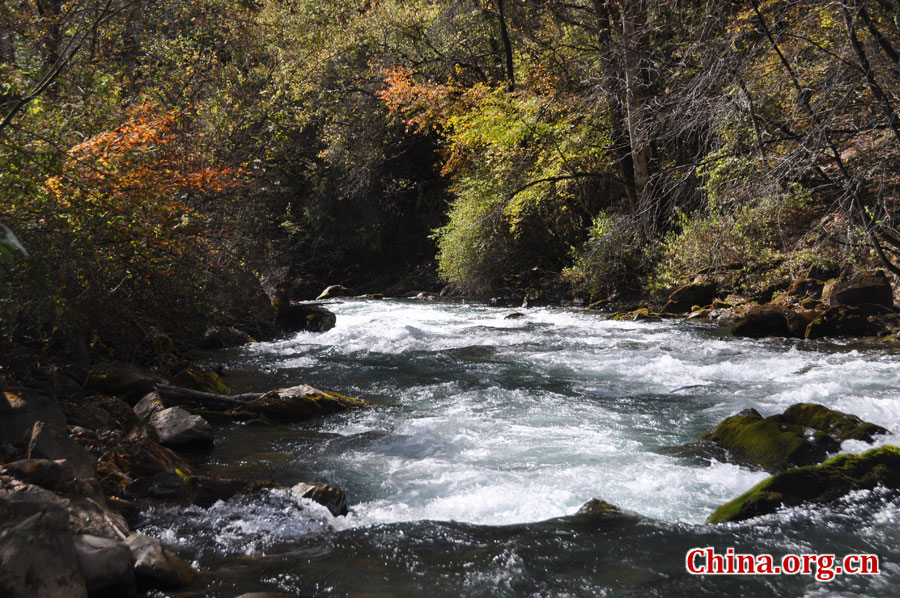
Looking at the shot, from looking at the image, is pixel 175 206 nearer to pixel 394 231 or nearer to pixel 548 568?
pixel 548 568

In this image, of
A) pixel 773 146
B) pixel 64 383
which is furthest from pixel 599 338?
pixel 64 383

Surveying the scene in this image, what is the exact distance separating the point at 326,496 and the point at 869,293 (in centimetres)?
1093

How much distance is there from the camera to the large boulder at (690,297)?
15.0m

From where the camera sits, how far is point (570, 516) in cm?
465

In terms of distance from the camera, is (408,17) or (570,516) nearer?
(570,516)

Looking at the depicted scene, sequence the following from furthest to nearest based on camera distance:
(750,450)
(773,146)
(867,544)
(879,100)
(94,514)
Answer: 1. (773,146)
2. (879,100)
3. (750,450)
4. (867,544)
5. (94,514)

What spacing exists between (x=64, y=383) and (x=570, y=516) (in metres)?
5.22

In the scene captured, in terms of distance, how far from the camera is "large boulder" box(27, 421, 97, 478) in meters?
4.51

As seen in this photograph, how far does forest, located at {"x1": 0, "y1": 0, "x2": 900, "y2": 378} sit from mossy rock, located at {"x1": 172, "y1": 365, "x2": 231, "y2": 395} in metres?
0.65

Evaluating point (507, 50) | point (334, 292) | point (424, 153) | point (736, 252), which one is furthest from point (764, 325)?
point (334, 292)

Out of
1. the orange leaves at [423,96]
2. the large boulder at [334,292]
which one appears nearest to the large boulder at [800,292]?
the orange leaves at [423,96]

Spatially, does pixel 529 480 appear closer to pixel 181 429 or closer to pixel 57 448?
pixel 181 429

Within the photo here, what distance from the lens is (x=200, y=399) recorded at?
25.9 feet

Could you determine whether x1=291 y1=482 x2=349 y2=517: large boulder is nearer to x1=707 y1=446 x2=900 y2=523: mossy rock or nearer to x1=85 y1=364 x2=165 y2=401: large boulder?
x1=707 y1=446 x2=900 y2=523: mossy rock
